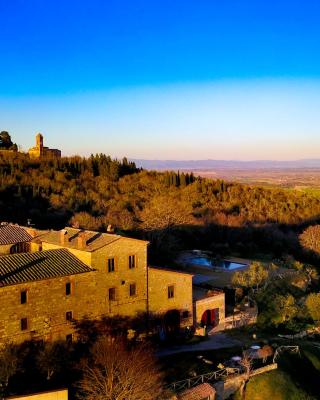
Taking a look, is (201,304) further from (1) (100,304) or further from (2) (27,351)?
(2) (27,351)

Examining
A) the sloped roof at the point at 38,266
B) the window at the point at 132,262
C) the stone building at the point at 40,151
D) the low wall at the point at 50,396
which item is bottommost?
the low wall at the point at 50,396

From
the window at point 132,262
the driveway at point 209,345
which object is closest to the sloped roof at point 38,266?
the window at point 132,262

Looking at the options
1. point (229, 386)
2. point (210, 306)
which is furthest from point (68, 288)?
point (210, 306)

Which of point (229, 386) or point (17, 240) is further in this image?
point (17, 240)

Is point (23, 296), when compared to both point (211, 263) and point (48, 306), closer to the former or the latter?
point (48, 306)

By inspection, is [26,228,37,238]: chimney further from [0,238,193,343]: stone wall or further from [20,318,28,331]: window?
[20,318,28,331]: window

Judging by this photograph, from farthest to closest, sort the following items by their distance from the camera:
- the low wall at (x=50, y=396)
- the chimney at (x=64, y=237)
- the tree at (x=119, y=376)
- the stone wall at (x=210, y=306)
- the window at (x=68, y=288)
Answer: the stone wall at (x=210, y=306)
the chimney at (x=64, y=237)
the window at (x=68, y=288)
the tree at (x=119, y=376)
the low wall at (x=50, y=396)

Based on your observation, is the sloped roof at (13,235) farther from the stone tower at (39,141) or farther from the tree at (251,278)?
the stone tower at (39,141)
